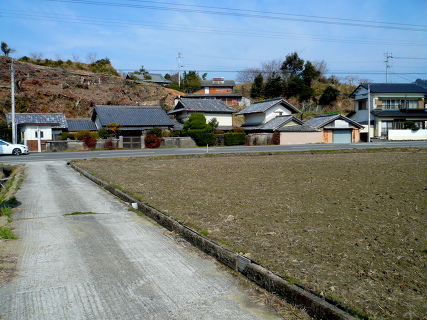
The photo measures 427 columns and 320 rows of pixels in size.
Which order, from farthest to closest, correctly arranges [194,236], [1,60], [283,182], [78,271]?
[1,60], [283,182], [194,236], [78,271]

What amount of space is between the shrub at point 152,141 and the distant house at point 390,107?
2989 cm

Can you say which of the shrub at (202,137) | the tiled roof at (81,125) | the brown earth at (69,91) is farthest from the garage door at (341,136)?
the tiled roof at (81,125)

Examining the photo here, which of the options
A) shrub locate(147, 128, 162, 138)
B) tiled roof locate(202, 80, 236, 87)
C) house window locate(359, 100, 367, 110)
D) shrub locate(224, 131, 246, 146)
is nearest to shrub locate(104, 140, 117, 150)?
shrub locate(147, 128, 162, 138)

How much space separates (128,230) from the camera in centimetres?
722

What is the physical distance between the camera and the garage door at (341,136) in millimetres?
50656

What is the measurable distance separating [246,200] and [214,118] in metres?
42.6

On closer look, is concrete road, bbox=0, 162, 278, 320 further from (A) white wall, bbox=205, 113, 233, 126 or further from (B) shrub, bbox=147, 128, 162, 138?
(A) white wall, bbox=205, 113, 233, 126

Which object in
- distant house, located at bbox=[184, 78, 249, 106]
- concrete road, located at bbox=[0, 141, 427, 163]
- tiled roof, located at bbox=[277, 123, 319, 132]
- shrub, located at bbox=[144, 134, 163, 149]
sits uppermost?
distant house, located at bbox=[184, 78, 249, 106]

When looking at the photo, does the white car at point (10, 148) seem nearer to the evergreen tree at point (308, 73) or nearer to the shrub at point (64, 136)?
the shrub at point (64, 136)

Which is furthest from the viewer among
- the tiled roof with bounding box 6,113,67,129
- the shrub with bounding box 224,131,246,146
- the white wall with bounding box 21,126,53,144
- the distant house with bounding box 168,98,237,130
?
the distant house with bounding box 168,98,237,130

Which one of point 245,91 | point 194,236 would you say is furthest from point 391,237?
point 245,91

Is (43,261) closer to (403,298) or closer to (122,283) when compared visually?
(122,283)

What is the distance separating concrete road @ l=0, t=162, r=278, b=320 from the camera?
389cm

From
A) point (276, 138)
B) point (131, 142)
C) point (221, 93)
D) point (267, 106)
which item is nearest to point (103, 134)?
point (131, 142)
